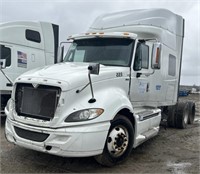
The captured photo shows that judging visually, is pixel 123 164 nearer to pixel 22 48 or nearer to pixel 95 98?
pixel 95 98

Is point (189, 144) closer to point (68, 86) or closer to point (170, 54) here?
point (170, 54)

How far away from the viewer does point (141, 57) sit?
6.34m

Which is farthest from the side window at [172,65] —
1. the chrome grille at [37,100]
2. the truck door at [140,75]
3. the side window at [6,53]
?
the side window at [6,53]

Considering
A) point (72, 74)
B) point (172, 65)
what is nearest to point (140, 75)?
point (72, 74)

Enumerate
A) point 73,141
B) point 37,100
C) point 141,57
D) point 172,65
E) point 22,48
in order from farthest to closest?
point 22,48
point 172,65
point 141,57
point 37,100
point 73,141

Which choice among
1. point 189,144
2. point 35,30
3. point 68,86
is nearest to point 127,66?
point 68,86

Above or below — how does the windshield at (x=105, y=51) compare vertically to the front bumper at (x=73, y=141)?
above

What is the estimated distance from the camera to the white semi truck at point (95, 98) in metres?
4.52

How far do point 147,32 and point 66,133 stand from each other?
3947mm

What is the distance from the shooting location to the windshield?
6047mm

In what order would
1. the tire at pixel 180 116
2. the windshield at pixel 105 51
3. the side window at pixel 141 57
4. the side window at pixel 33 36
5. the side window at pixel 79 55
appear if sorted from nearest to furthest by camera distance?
the windshield at pixel 105 51 → the side window at pixel 141 57 → the side window at pixel 79 55 → the tire at pixel 180 116 → the side window at pixel 33 36

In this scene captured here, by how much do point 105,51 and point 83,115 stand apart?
2132 mm

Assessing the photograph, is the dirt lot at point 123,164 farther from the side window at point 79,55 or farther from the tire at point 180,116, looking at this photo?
the tire at point 180,116

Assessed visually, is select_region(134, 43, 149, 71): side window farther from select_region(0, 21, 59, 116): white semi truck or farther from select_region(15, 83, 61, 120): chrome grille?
select_region(0, 21, 59, 116): white semi truck
